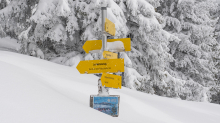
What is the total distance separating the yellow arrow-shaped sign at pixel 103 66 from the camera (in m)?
3.01

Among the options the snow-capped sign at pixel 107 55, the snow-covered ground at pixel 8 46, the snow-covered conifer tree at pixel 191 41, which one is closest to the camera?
the snow-capped sign at pixel 107 55

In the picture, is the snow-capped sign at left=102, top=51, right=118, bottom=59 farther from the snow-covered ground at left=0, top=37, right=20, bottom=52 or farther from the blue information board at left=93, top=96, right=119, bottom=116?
the snow-covered ground at left=0, top=37, right=20, bottom=52

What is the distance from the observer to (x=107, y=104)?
3.05m

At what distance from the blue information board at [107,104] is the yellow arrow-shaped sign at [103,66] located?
1.23 feet

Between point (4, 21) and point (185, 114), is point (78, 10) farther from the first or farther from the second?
point (185, 114)

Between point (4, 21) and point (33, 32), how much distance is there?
1.24 meters

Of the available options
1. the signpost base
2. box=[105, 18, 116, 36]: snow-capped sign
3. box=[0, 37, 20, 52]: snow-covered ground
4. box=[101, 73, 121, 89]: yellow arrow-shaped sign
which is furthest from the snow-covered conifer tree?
the signpost base

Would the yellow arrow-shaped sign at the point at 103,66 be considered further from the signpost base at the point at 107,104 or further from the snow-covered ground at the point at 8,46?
the snow-covered ground at the point at 8,46

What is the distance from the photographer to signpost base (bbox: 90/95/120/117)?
3021 mm

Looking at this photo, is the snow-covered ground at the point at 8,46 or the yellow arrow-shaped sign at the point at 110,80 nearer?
the yellow arrow-shaped sign at the point at 110,80

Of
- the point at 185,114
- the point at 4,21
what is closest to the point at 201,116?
the point at 185,114

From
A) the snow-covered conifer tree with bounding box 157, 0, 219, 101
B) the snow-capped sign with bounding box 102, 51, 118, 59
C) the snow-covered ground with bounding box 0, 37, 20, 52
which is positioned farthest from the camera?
the snow-covered conifer tree with bounding box 157, 0, 219, 101

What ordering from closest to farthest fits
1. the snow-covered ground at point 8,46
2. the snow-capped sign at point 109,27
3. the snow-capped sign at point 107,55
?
the snow-capped sign at point 107,55
the snow-capped sign at point 109,27
the snow-covered ground at point 8,46

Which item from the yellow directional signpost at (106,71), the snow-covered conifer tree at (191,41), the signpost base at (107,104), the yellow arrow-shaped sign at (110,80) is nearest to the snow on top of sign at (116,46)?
the yellow directional signpost at (106,71)
